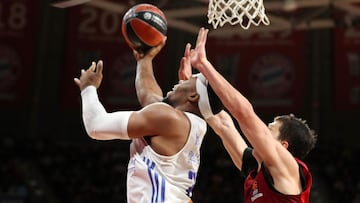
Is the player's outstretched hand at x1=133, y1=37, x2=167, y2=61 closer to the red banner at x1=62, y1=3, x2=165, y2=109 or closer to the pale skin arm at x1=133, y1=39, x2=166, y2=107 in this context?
the pale skin arm at x1=133, y1=39, x2=166, y2=107

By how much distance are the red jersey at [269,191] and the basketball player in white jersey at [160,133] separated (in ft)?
1.48

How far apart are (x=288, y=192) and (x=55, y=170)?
32.8 ft

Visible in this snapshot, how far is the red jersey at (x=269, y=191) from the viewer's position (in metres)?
3.58

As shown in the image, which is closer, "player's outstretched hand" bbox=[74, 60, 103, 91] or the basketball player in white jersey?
the basketball player in white jersey

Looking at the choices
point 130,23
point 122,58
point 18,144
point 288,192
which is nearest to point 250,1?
point 130,23

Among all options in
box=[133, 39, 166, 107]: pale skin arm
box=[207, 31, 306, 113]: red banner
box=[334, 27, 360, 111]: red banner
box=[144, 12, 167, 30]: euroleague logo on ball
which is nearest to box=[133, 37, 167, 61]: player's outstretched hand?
box=[133, 39, 166, 107]: pale skin arm

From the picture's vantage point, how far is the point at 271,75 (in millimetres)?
13203

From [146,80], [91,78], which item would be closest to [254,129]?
[146,80]

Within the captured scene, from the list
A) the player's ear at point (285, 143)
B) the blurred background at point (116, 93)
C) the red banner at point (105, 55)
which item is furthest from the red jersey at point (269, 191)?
the red banner at point (105, 55)

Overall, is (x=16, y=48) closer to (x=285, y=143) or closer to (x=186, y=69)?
(x=186, y=69)

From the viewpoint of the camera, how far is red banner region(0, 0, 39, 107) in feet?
43.4

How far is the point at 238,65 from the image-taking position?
13.1 metres

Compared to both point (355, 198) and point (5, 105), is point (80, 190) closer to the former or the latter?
point (5, 105)

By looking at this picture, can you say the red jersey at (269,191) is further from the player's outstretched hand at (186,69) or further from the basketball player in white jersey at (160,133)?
the player's outstretched hand at (186,69)
